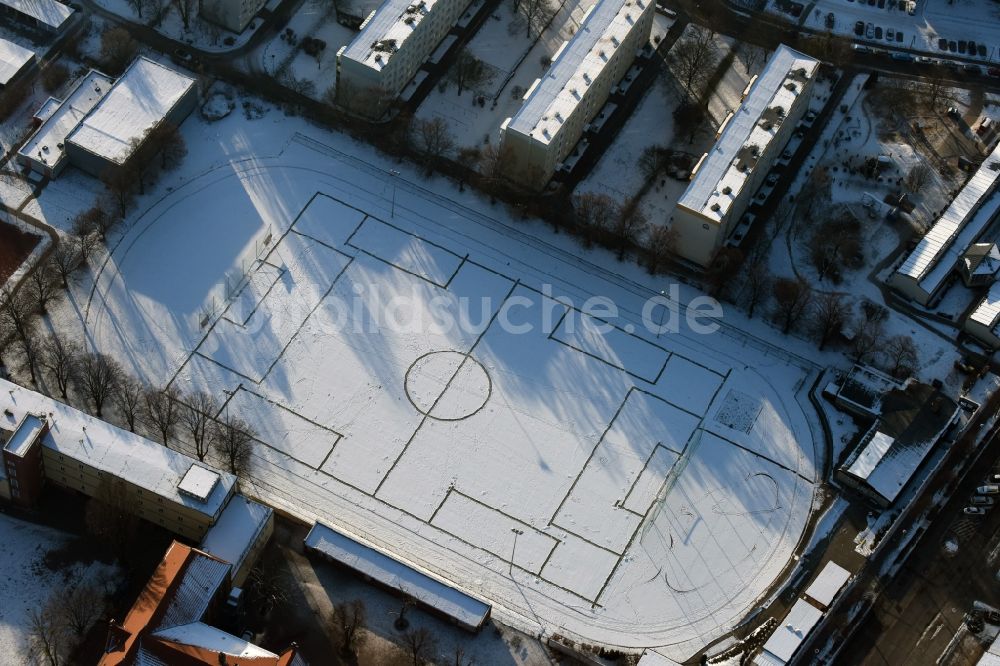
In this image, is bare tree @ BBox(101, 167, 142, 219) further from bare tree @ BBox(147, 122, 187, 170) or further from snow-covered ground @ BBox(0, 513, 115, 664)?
snow-covered ground @ BBox(0, 513, 115, 664)

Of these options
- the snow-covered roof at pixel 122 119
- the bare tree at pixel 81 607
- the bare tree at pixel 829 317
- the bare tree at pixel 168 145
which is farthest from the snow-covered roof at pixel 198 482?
the bare tree at pixel 829 317

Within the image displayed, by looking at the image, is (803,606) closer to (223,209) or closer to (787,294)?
(787,294)

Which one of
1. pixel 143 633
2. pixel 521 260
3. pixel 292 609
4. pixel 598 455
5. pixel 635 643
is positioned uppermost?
pixel 521 260

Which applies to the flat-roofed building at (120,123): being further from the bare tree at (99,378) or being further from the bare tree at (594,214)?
the bare tree at (594,214)

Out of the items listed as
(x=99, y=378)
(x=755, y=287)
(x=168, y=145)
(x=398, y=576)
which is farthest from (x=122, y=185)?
(x=755, y=287)

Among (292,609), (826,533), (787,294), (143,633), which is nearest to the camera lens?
(143,633)

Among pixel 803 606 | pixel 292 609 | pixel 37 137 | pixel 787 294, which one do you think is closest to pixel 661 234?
pixel 787 294

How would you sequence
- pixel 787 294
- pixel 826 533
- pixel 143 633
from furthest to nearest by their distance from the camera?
pixel 787 294, pixel 826 533, pixel 143 633
